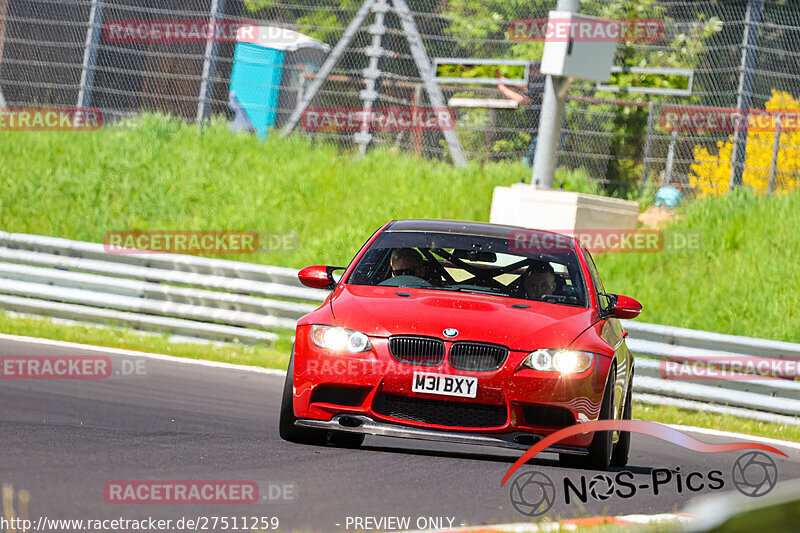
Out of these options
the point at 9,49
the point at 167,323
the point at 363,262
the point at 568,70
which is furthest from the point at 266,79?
the point at 363,262

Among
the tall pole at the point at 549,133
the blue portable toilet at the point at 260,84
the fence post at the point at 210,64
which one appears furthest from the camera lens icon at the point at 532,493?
the fence post at the point at 210,64

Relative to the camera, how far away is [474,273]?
8203 mm

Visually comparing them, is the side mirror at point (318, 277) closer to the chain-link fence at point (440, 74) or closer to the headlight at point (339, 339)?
the headlight at point (339, 339)

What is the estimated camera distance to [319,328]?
6719 millimetres

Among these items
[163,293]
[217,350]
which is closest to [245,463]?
[217,350]

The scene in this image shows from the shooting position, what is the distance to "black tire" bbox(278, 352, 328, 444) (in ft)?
22.0

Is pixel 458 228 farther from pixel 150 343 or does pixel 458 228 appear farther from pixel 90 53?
pixel 90 53

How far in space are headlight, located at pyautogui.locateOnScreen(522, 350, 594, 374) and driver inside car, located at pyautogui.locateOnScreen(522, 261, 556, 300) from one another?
1.08 metres

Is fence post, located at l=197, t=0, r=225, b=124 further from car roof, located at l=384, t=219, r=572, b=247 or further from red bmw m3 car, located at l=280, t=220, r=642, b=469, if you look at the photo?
red bmw m3 car, located at l=280, t=220, r=642, b=469

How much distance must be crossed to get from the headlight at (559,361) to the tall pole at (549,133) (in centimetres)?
889

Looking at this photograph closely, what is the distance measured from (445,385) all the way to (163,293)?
747 cm

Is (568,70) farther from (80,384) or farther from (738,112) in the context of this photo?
(80,384)

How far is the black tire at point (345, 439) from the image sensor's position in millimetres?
7273

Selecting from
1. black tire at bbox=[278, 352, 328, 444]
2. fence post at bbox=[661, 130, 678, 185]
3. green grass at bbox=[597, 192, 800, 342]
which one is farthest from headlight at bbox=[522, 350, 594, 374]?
fence post at bbox=[661, 130, 678, 185]
